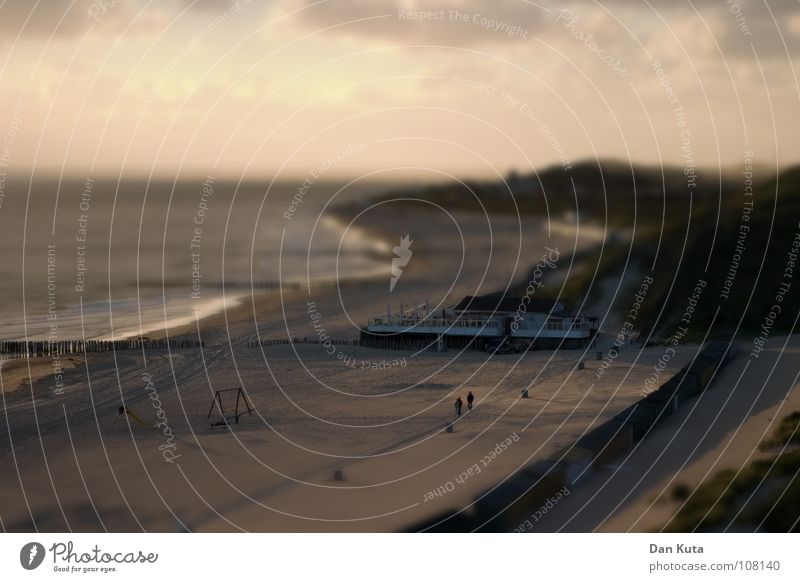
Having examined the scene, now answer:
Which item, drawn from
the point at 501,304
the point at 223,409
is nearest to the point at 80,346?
the point at 223,409

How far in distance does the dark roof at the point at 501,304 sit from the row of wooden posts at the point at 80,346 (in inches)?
377

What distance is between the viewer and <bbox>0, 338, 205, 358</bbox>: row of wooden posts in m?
34.7

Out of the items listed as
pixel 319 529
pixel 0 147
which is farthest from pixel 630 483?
pixel 0 147

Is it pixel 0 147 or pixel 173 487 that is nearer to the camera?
pixel 173 487

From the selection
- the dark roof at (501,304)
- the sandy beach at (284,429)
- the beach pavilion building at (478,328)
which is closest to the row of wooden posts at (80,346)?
the sandy beach at (284,429)

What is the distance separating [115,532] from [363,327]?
18696mm

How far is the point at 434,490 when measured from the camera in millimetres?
21297

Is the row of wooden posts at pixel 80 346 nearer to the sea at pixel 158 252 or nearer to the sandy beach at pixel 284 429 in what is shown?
the sandy beach at pixel 284 429

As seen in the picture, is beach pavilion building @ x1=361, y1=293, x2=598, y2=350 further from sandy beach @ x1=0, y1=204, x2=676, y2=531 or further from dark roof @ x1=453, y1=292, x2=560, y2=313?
sandy beach @ x1=0, y1=204, x2=676, y2=531

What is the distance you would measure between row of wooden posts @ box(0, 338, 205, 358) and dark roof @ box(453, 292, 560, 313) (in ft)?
31.4

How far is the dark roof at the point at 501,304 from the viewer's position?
3879cm

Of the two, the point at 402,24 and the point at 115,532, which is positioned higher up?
the point at 402,24
